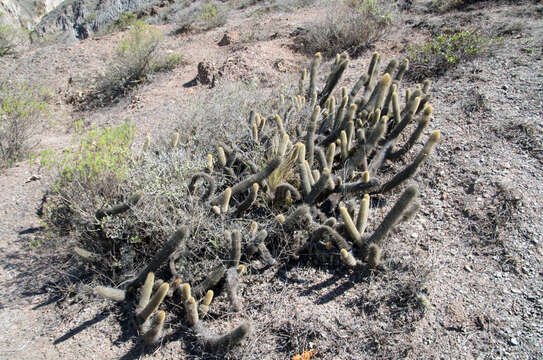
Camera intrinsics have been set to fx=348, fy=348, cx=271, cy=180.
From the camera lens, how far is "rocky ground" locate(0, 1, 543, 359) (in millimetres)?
2760

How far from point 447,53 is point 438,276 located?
422cm

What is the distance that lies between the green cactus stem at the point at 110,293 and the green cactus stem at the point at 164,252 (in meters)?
0.15

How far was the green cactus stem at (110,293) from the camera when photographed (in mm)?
2744

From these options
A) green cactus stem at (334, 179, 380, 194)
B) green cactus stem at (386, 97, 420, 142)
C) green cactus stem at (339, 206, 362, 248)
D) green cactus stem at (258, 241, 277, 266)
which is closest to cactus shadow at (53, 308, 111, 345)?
green cactus stem at (258, 241, 277, 266)

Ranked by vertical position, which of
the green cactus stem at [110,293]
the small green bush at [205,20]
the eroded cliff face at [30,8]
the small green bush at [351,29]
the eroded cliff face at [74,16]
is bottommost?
the green cactus stem at [110,293]

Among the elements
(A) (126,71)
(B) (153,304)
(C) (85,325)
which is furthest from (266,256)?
(A) (126,71)

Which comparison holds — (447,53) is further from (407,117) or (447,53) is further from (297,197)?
(297,197)

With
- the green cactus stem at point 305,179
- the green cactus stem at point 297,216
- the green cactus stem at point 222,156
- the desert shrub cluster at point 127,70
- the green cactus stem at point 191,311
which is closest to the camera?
the green cactus stem at point 191,311

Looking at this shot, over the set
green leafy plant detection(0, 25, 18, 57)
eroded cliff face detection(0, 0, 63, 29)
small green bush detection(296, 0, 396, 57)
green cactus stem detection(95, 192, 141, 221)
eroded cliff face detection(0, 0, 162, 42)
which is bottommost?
green cactus stem detection(95, 192, 141, 221)

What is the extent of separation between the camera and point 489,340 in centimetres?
269

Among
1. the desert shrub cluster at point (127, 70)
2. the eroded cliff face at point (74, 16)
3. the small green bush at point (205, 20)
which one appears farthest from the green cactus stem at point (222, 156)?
the eroded cliff face at point (74, 16)

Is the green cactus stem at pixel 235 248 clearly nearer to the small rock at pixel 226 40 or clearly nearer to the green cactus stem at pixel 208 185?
the green cactus stem at pixel 208 185

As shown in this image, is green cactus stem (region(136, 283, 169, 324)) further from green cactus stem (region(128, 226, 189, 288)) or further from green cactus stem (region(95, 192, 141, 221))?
green cactus stem (region(95, 192, 141, 221))

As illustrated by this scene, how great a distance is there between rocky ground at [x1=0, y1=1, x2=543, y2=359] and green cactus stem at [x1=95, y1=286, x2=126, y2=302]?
1.00ft
